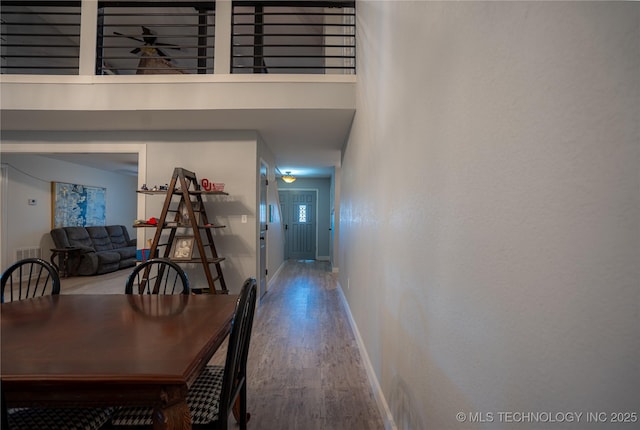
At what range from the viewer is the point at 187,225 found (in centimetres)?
309

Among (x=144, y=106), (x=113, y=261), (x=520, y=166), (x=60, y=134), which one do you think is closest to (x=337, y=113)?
(x=144, y=106)

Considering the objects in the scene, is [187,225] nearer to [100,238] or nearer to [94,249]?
[94,249]

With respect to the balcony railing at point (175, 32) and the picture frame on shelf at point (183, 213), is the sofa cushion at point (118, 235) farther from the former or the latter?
the picture frame on shelf at point (183, 213)

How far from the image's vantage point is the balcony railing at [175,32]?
281 cm

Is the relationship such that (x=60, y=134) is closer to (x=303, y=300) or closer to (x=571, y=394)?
(x=303, y=300)

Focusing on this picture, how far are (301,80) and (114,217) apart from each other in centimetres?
696

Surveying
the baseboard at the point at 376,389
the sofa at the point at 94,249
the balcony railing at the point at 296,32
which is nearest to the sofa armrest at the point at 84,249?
the sofa at the point at 94,249

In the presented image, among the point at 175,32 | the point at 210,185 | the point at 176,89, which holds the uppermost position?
the point at 175,32

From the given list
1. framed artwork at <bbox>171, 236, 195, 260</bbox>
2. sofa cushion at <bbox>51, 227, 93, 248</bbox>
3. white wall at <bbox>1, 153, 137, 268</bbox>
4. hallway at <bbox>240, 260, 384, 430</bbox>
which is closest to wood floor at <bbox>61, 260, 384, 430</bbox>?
hallway at <bbox>240, 260, 384, 430</bbox>

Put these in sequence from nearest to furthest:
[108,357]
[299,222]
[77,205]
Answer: [108,357] → [77,205] → [299,222]

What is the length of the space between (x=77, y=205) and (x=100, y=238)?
85 centimetres

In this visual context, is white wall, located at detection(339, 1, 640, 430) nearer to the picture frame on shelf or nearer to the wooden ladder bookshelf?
→ the wooden ladder bookshelf

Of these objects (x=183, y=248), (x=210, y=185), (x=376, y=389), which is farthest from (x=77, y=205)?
(x=376, y=389)

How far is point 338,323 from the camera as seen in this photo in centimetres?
310
